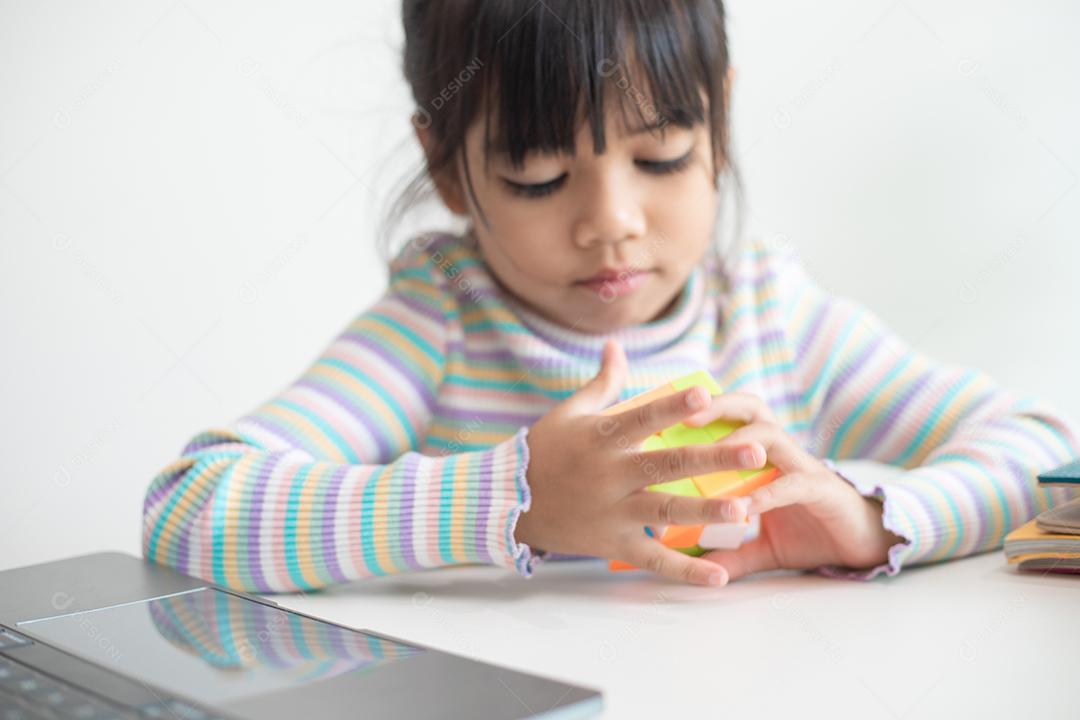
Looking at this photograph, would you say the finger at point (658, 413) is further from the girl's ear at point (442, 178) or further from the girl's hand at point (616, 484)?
the girl's ear at point (442, 178)

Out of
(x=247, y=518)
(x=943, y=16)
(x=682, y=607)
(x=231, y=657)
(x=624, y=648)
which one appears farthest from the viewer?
(x=943, y=16)

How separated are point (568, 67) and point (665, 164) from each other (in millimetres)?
119

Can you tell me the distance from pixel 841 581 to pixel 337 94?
1113mm

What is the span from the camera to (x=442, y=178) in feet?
3.76

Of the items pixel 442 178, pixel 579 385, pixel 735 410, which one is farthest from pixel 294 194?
pixel 735 410

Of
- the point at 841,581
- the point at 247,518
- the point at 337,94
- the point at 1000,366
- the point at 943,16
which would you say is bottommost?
the point at 1000,366

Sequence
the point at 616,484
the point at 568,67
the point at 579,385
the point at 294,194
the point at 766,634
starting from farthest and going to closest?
the point at 294,194 → the point at 579,385 → the point at 568,67 → the point at 616,484 → the point at 766,634

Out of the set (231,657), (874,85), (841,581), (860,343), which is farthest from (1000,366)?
(231,657)

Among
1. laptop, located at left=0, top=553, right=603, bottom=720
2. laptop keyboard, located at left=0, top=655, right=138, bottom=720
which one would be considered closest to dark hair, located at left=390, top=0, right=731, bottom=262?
laptop, located at left=0, top=553, right=603, bottom=720

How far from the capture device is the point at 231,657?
0.58m

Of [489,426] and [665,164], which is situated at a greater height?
[665,164]

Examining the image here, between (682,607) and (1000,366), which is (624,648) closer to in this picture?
(682,607)

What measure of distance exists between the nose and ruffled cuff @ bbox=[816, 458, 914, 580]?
250 millimetres

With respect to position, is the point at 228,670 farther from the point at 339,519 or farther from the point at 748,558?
the point at 748,558
